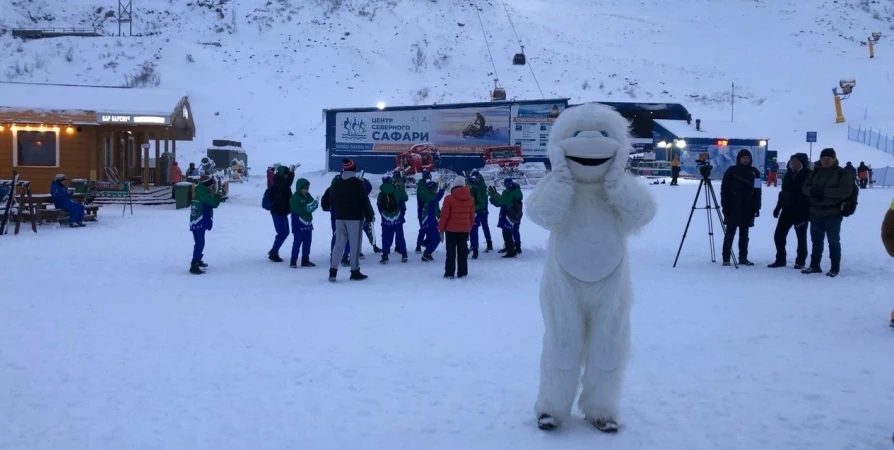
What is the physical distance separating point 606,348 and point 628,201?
954 mm

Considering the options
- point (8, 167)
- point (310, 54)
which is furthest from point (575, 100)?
point (8, 167)

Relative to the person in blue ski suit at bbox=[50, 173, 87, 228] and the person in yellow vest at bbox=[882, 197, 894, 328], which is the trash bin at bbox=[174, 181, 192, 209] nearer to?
the person in blue ski suit at bbox=[50, 173, 87, 228]

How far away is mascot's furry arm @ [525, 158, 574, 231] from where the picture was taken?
15.6 feet

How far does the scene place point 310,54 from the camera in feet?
192

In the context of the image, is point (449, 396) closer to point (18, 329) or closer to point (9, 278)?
point (18, 329)

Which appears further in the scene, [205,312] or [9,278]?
[9,278]

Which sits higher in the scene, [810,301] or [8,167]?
[8,167]

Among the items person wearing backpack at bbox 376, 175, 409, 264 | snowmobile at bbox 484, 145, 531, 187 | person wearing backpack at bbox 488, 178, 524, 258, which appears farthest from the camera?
snowmobile at bbox 484, 145, 531, 187

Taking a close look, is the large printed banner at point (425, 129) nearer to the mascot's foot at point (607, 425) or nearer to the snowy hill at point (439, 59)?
the snowy hill at point (439, 59)

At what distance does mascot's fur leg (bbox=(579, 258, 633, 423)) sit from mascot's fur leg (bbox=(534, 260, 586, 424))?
0.09 m

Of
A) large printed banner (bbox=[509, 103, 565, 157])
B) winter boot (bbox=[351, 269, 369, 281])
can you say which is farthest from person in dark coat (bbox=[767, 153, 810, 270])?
large printed banner (bbox=[509, 103, 565, 157])

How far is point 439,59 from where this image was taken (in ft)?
193

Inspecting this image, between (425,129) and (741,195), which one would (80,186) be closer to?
(425,129)

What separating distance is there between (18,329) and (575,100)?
46.4 metres
